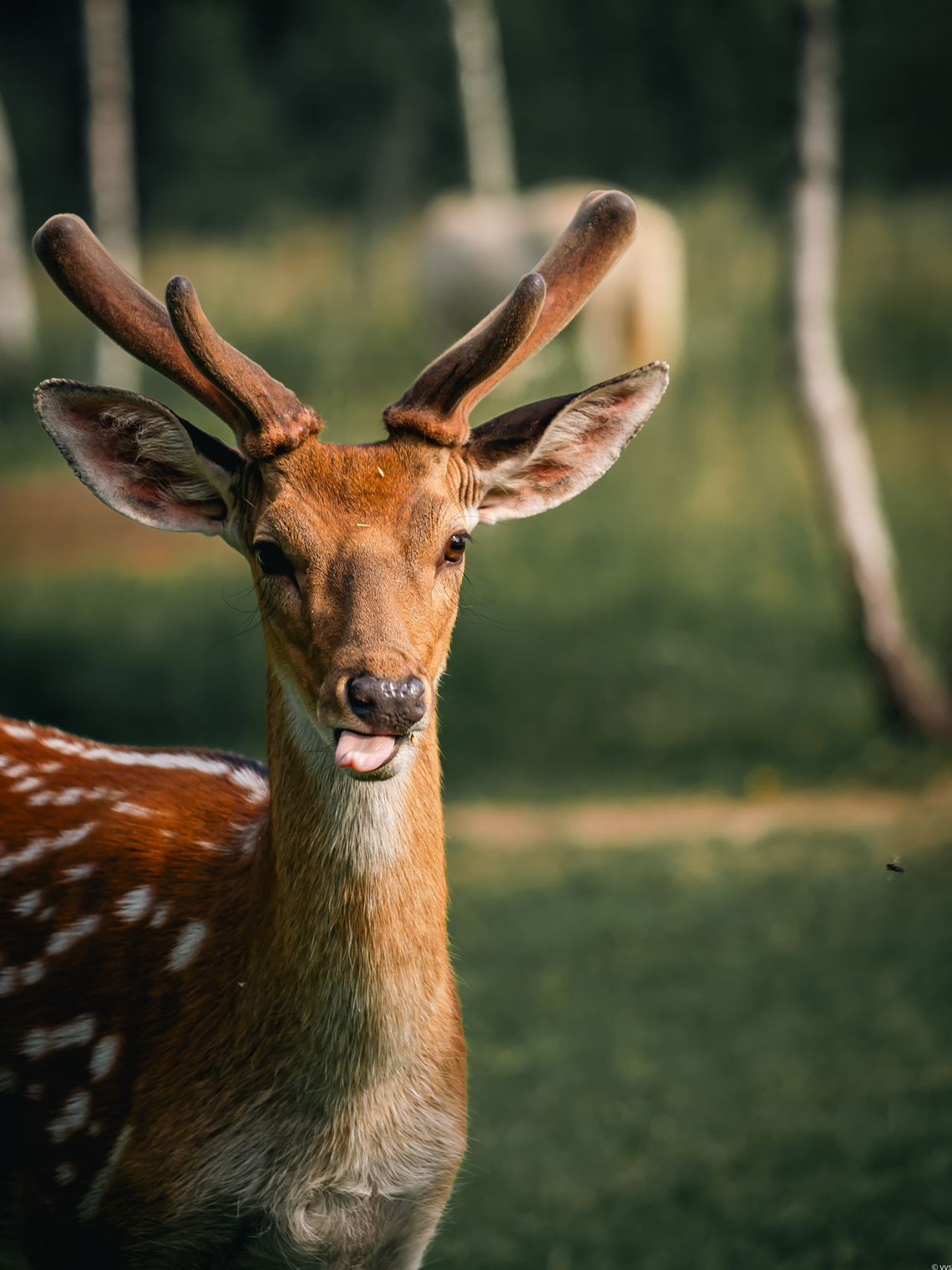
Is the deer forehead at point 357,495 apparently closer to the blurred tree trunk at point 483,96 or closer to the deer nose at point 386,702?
the deer nose at point 386,702

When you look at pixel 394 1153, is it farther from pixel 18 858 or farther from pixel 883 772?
pixel 883 772

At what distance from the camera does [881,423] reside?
11500 millimetres

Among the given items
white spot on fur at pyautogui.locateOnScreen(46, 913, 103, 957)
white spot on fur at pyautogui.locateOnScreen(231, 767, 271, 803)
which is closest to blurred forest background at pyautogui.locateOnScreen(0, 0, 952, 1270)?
white spot on fur at pyautogui.locateOnScreen(231, 767, 271, 803)

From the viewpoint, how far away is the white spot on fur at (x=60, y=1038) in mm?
2611

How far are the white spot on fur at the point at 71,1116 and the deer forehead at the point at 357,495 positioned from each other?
1.05 m

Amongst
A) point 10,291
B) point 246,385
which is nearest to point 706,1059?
point 246,385

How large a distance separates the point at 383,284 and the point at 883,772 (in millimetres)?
8032

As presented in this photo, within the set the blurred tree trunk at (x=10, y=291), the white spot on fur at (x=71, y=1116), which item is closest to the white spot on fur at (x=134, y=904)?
the white spot on fur at (x=71, y=1116)

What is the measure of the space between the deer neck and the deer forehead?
0.29 metres

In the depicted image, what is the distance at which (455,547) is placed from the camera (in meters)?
2.51

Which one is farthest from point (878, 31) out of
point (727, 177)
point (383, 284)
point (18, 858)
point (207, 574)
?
point (18, 858)

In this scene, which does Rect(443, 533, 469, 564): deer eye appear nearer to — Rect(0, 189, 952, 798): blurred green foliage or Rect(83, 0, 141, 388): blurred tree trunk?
Rect(0, 189, 952, 798): blurred green foliage

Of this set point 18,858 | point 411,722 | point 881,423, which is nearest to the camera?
point 411,722

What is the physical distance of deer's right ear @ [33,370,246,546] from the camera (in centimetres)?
253
